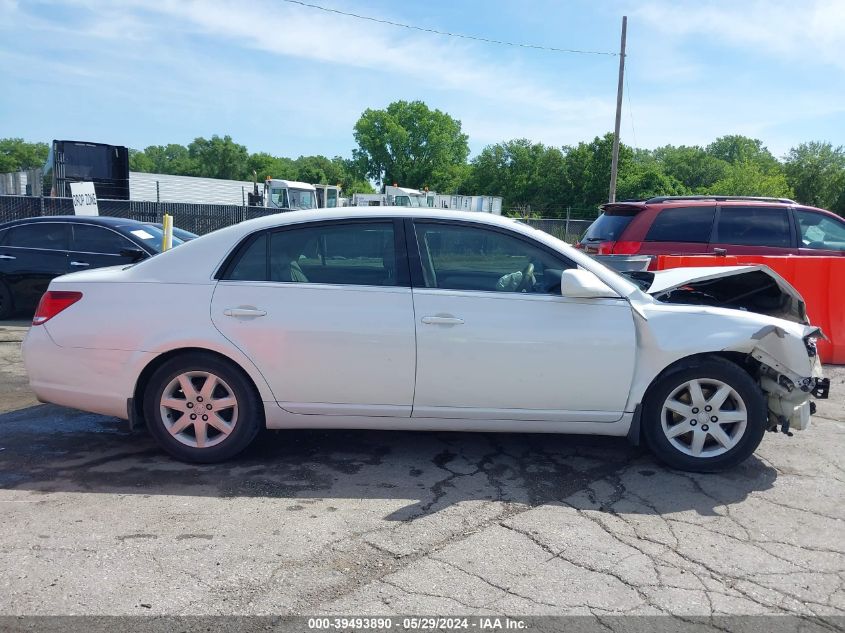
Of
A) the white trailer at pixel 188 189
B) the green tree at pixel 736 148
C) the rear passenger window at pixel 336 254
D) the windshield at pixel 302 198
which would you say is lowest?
the rear passenger window at pixel 336 254

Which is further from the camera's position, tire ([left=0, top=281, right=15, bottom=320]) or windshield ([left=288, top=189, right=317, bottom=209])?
windshield ([left=288, top=189, right=317, bottom=209])

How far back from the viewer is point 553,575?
3.22 metres

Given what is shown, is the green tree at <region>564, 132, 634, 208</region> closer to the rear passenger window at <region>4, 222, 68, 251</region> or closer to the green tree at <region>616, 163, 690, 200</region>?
the green tree at <region>616, 163, 690, 200</region>

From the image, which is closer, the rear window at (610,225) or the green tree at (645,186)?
the rear window at (610,225)

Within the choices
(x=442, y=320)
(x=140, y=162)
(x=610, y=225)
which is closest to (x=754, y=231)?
(x=610, y=225)

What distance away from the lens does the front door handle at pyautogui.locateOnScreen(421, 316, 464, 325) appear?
169 inches

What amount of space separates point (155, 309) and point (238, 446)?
3.31 ft

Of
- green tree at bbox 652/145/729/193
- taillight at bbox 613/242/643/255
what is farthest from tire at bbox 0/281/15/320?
green tree at bbox 652/145/729/193

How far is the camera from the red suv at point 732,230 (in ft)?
28.9

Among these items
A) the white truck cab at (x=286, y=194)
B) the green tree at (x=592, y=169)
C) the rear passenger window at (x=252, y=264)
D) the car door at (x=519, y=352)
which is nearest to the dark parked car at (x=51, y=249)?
the rear passenger window at (x=252, y=264)

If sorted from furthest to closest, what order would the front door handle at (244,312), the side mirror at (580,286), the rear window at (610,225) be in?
the rear window at (610,225)
the front door handle at (244,312)
the side mirror at (580,286)

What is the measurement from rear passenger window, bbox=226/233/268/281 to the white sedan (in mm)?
12

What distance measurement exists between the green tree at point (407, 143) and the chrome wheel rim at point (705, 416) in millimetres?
81936

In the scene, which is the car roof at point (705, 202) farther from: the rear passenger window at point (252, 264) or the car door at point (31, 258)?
the car door at point (31, 258)
